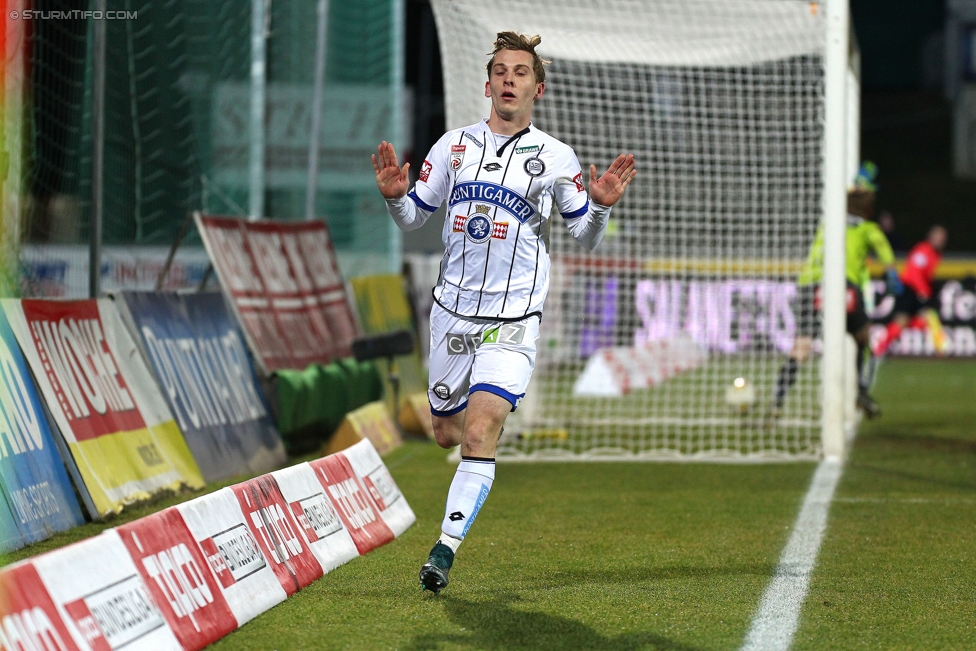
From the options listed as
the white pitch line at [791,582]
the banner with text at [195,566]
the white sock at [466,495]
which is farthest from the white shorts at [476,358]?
the white pitch line at [791,582]

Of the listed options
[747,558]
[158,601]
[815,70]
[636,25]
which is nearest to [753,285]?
[815,70]

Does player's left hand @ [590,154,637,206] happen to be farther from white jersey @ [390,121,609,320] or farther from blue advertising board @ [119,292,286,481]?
blue advertising board @ [119,292,286,481]

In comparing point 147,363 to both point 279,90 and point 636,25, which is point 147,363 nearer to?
point 636,25

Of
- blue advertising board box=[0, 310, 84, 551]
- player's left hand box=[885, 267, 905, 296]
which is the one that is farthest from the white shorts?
player's left hand box=[885, 267, 905, 296]

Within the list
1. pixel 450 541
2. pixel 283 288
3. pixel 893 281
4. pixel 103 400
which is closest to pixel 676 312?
pixel 893 281

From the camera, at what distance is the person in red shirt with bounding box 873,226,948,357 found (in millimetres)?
21969

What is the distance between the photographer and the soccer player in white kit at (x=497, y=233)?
5117 mm

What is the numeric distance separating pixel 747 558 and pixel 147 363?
373 cm

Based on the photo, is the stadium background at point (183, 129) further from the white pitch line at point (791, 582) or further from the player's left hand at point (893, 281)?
the white pitch line at point (791, 582)

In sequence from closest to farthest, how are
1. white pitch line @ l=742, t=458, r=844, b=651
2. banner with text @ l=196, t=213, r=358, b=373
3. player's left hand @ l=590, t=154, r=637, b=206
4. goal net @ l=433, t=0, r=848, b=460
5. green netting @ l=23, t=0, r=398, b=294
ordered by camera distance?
white pitch line @ l=742, t=458, r=844, b=651 < player's left hand @ l=590, t=154, r=637, b=206 < green netting @ l=23, t=0, r=398, b=294 < banner with text @ l=196, t=213, r=358, b=373 < goal net @ l=433, t=0, r=848, b=460

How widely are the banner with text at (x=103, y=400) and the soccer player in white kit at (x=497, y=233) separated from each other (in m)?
2.18

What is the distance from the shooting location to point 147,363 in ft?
25.0

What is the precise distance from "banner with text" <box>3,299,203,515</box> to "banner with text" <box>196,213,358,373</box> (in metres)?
1.82

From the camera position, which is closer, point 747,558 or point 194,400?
point 747,558
